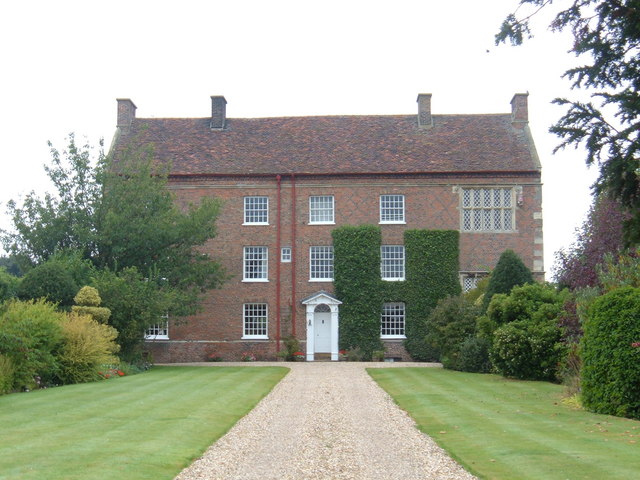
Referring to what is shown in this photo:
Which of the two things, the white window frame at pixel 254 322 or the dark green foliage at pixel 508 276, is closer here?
the dark green foliage at pixel 508 276

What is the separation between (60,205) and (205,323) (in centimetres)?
920

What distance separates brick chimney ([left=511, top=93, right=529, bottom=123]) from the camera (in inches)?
1570

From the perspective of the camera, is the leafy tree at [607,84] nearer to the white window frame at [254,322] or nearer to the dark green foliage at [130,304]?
the dark green foliage at [130,304]

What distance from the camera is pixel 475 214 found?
37719 millimetres

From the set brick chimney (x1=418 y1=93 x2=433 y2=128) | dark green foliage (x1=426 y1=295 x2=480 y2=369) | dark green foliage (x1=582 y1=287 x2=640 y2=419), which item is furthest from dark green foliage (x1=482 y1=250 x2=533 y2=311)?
brick chimney (x1=418 y1=93 x2=433 y2=128)

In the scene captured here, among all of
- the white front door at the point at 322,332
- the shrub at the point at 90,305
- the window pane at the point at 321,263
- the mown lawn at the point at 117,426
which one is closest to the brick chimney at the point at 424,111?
the window pane at the point at 321,263

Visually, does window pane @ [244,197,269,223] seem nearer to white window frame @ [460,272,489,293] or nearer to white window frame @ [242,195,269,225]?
white window frame @ [242,195,269,225]

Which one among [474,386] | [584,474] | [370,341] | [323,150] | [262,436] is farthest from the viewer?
[323,150]

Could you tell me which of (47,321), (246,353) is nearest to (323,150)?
(246,353)

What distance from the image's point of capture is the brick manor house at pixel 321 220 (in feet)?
123

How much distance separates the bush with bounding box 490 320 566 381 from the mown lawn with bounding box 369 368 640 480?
72.8 inches

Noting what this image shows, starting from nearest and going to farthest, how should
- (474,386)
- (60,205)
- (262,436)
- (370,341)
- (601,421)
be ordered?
(262,436) → (601,421) → (474,386) → (60,205) → (370,341)

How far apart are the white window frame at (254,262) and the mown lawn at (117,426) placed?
15.5 m

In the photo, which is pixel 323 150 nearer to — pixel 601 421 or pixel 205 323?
pixel 205 323
